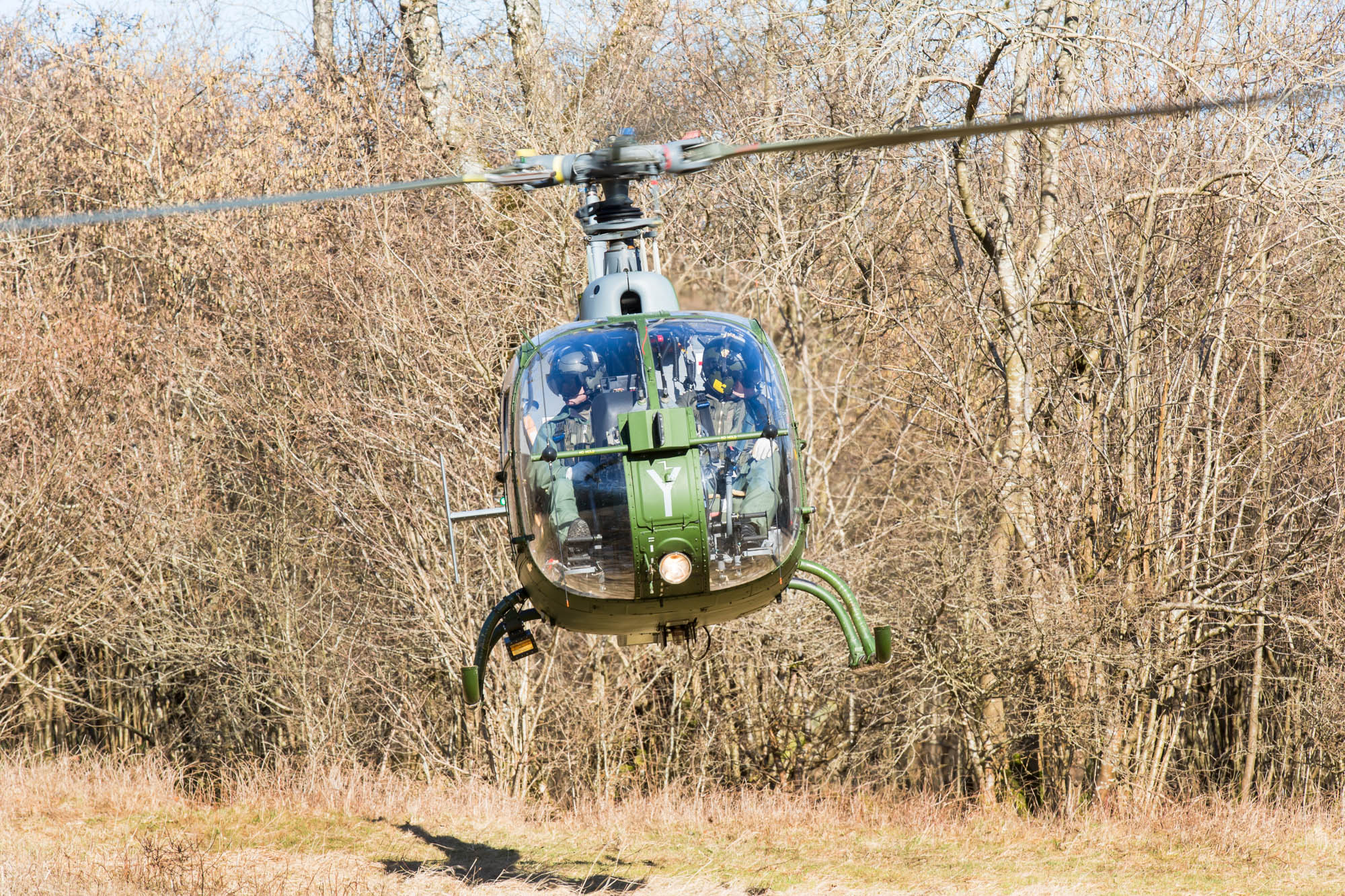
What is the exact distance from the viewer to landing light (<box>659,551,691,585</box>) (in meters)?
5.77

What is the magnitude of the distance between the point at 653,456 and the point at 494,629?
191 cm

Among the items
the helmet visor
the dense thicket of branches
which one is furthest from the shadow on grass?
the helmet visor

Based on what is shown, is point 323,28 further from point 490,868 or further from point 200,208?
point 200,208

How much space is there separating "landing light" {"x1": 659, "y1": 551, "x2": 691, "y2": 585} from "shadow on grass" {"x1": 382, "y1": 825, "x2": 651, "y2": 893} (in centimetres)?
463

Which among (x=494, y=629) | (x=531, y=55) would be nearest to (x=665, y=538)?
(x=494, y=629)

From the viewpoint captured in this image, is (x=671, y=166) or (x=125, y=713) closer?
(x=671, y=166)

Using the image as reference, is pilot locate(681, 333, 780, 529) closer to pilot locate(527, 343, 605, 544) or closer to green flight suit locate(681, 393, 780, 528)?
green flight suit locate(681, 393, 780, 528)

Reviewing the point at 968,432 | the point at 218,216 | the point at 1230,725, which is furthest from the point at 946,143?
the point at 218,216

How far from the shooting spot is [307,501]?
15.7 metres

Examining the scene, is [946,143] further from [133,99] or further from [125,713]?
[125,713]

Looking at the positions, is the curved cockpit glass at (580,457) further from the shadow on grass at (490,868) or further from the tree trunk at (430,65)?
the tree trunk at (430,65)

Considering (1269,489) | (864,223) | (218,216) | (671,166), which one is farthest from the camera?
(218,216)

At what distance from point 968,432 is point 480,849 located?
22.6ft

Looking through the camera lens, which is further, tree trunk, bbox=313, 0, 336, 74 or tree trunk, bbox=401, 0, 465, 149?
tree trunk, bbox=313, 0, 336, 74
